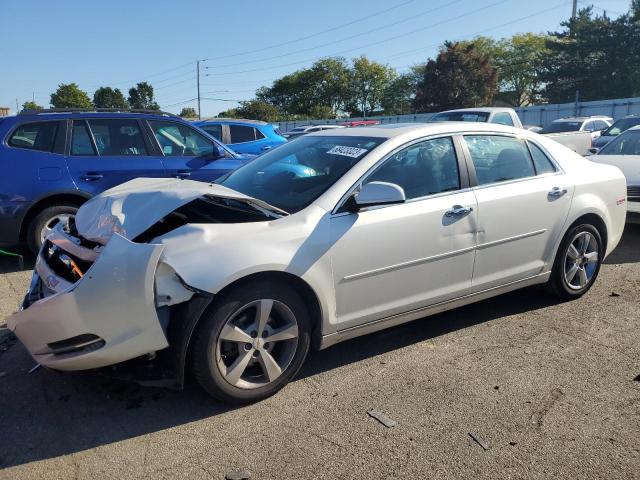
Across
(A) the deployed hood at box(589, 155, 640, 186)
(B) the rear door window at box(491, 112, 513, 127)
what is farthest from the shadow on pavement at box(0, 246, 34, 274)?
(B) the rear door window at box(491, 112, 513, 127)

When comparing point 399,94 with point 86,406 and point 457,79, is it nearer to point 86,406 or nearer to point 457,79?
point 457,79

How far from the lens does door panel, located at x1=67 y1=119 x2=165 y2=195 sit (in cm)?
629

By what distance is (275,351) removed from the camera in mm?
3305

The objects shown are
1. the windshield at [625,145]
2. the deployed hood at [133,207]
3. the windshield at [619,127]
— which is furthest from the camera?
the windshield at [619,127]

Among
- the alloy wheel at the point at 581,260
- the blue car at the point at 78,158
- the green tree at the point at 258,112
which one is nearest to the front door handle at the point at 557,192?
the alloy wheel at the point at 581,260

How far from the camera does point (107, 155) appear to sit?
21.5 ft

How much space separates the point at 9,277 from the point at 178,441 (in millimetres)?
4027

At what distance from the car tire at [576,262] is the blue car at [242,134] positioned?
8343mm

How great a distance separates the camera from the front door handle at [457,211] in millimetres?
3824

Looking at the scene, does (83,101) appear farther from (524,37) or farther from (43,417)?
(43,417)

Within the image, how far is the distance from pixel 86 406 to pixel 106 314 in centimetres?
76

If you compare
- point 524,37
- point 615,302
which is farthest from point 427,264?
point 524,37

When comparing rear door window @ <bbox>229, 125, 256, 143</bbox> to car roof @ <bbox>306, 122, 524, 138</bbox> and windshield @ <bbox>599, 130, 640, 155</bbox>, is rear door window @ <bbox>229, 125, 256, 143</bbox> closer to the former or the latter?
windshield @ <bbox>599, 130, 640, 155</bbox>

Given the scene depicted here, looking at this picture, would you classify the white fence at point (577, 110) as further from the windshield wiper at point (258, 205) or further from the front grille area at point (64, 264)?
the front grille area at point (64, 264)
